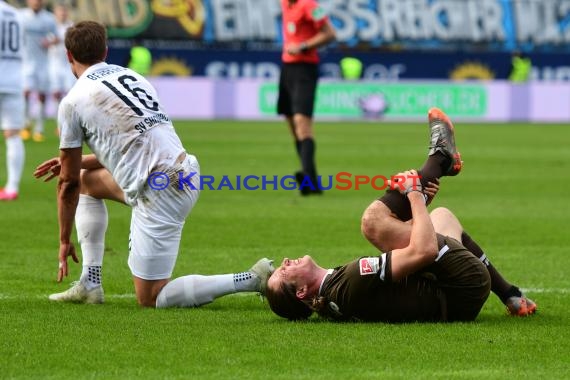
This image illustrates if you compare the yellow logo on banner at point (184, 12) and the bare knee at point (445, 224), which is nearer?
the bare knee at point (445, 224)

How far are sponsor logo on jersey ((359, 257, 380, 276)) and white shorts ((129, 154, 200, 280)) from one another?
1183mm

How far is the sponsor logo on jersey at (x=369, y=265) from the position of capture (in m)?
5.86

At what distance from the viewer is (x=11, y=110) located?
12.5 meters

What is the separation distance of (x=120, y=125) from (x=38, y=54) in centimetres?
1734

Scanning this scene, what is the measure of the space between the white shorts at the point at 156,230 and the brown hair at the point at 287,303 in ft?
2.20

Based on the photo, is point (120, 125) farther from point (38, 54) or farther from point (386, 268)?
point (38, 54)

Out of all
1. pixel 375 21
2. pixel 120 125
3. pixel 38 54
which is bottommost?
pixel 375 21

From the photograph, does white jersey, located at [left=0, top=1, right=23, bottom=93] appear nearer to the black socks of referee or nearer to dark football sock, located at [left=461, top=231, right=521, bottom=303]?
the black socks of referee

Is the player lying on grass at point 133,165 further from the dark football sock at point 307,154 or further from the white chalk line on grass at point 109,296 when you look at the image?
the dark football sock at point 307,154

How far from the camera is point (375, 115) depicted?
32.3m

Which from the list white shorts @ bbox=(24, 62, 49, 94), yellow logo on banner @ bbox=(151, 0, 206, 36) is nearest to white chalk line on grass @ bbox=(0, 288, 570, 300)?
white shorts @ bbox=(24, 62, 49, 94)

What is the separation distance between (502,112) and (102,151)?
2672 centimetres

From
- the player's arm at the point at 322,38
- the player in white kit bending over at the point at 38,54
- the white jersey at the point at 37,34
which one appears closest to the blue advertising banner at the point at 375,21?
the player in white kit bending over at the point at 38,54

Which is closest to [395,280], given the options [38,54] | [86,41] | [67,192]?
[67,192]
